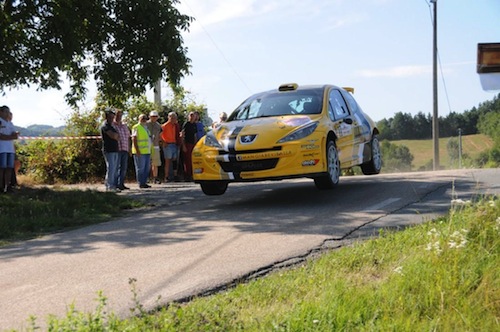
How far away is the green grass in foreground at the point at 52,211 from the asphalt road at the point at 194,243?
0.54m

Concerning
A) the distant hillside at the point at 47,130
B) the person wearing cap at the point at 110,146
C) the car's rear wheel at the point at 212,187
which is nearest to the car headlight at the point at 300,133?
the car's rear wheel at the point at 212,187

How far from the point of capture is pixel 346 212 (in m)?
9.43

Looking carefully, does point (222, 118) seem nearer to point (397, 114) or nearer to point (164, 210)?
point (164, 210)

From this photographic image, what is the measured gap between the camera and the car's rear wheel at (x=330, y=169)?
1082 centimetres

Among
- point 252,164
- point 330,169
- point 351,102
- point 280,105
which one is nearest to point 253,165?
point 252,164

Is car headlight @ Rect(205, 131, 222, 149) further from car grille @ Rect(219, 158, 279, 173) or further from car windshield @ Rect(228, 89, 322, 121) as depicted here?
car windshield @ Rect(228, 89, 322, 121)

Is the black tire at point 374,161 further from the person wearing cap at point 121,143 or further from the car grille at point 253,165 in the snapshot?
the person wearing cap at point 121,143

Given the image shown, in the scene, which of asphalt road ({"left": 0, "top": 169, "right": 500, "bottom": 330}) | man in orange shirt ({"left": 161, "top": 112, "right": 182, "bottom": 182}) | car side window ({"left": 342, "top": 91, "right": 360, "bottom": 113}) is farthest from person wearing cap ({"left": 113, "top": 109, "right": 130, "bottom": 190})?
car side window ({"left": 342, "top": 91, "right": 360, "bottom": 113})

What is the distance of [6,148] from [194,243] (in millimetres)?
7527

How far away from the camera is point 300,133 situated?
34.4 ft

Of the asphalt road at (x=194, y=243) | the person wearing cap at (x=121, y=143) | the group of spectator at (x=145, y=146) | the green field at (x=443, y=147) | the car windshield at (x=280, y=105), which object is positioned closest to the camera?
the asphalt road at (x=194, y=243)

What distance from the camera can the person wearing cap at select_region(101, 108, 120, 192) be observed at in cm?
1478

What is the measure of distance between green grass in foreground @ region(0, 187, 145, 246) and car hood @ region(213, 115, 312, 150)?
2106 mm

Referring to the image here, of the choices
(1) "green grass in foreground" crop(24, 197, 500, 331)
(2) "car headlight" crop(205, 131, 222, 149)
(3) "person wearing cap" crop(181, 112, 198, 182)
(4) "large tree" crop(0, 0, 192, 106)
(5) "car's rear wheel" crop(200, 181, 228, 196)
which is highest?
(4) "large tree" crop(0, 0, 192, 106)
